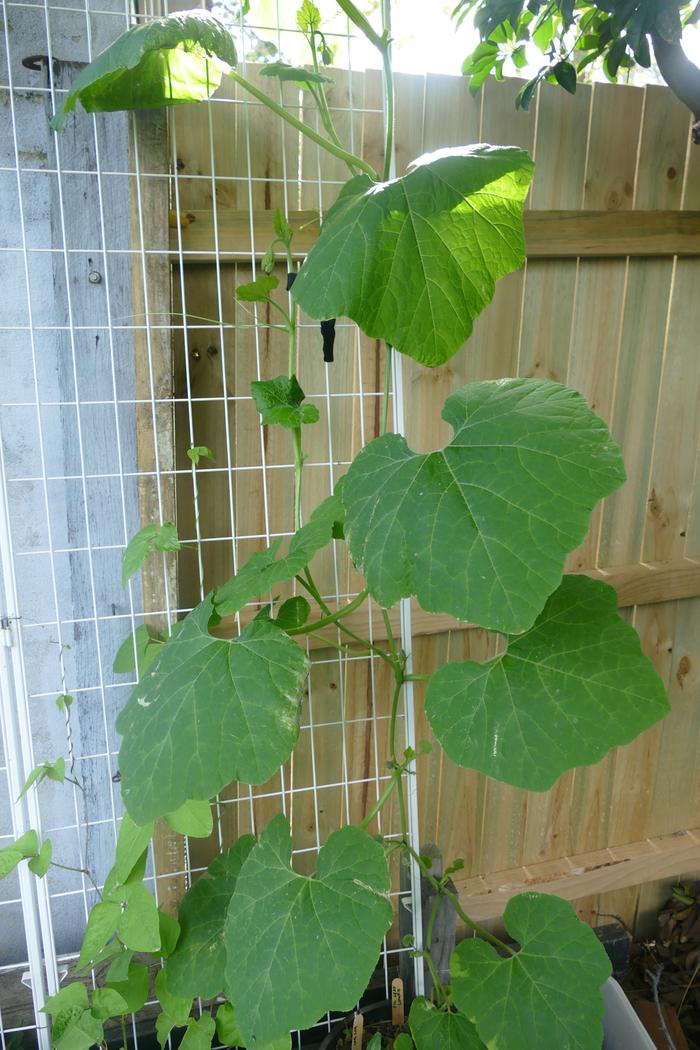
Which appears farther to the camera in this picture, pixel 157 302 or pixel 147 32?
pixel 157 302

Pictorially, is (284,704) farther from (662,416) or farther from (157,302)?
(662,416)

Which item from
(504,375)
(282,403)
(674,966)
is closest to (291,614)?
(282,403)

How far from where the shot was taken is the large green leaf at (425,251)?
85cm

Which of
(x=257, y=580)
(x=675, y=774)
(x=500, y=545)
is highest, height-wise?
(x=500, y=545)

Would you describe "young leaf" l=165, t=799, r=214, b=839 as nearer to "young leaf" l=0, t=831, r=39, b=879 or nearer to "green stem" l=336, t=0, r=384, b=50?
"young leaf" l=0, t=831, r=39, b=879

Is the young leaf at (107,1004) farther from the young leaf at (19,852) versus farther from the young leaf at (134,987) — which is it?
the young leaf at (19,852)

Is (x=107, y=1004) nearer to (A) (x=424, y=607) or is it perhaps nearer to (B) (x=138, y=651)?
(B) (x=138, y=651)

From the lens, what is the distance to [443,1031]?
1.12 meters

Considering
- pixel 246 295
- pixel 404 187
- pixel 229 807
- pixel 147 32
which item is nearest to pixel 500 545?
pixel 404 187

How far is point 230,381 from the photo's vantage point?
1.44 meters

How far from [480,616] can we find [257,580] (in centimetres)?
34

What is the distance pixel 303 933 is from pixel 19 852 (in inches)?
19.3

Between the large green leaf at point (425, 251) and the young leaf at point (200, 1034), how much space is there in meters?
1.12

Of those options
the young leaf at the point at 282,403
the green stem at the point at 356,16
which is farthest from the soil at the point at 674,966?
the green stem at the point at 356,16
